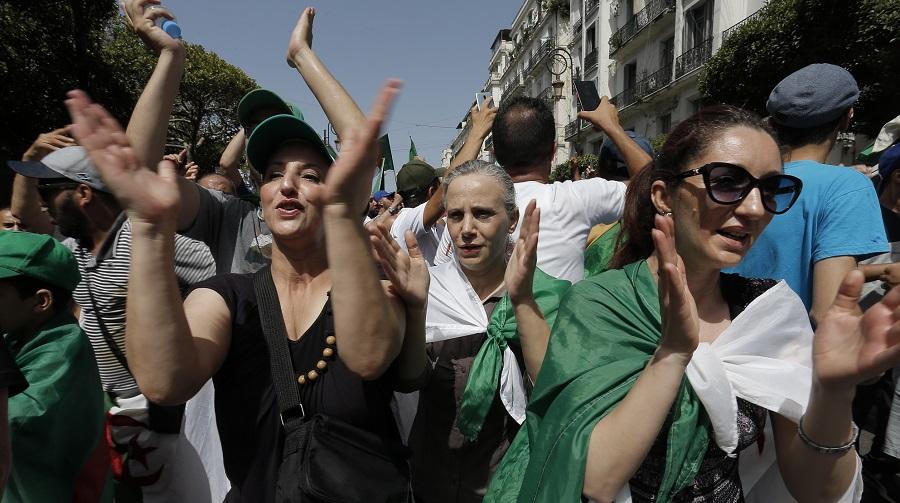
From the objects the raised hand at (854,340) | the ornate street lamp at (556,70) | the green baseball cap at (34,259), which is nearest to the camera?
the raised hand at (854,340)

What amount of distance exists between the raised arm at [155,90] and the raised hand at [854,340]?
1.94 metres

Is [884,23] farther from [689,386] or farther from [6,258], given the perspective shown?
[6,258]

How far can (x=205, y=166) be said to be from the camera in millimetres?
31688

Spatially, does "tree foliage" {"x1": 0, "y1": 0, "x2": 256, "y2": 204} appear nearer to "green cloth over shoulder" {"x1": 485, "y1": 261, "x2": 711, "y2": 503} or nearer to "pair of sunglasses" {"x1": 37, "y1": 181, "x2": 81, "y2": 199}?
"pair of sunglasses" {"x1": 37, "y1": 181, "x2": 81, "y2": 199}

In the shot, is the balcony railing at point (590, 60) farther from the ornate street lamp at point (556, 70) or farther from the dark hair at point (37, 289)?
the dark hair at point (37, 289)

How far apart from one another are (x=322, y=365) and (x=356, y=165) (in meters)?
0.65

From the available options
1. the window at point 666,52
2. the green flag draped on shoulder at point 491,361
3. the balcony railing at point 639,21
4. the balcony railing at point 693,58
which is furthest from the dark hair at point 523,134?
the window at point 666,52

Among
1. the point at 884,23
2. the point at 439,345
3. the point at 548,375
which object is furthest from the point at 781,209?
the point at 884,23

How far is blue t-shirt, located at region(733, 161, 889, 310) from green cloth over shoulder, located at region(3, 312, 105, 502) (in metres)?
2.80

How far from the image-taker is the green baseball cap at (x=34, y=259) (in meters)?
2.12

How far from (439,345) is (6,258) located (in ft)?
5.52

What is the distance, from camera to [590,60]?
34406 mm

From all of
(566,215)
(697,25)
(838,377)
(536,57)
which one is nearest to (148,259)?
(838,377)

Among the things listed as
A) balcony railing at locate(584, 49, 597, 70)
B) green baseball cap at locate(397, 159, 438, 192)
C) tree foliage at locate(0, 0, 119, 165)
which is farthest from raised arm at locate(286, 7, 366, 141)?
balcony railing at locate(584, 49, 597, 70)
